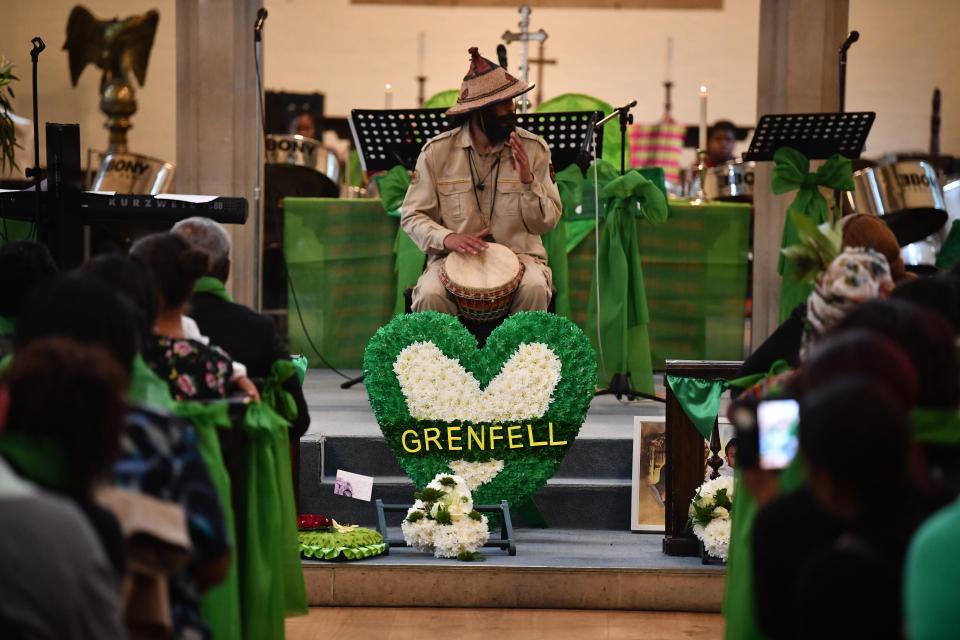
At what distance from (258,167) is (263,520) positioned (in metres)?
3.91

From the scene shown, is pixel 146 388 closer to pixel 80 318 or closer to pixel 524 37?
pixel 80 318

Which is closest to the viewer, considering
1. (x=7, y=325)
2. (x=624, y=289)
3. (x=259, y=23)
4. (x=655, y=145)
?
(x=7, y=325)

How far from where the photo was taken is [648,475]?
17.9 ft

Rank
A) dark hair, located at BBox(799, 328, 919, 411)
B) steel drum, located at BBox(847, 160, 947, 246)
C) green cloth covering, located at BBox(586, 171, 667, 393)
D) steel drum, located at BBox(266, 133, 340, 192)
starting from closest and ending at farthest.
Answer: dark hair, located at BBox(799, 328, 919, 411) < green cloth covering, located at BBox(586, 171, 667, 393) < steel drum, located at BBox(847, 160, 947, 246) < steel drum, located at BBox(266, 133, 340, 192)

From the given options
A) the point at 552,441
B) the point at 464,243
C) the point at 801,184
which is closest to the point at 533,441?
the point at 552,441

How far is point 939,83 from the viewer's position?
12938 mm

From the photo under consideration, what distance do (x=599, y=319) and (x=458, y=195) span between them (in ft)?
3.95

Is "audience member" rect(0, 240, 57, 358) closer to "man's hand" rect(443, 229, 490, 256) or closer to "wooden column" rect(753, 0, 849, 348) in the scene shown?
"man's hand" rect(443, 229, 490, 256)

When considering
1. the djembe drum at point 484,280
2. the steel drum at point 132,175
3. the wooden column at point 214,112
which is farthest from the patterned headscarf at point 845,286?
the steel drum at point 132,175

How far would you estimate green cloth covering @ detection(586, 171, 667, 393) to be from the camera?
6867 mm

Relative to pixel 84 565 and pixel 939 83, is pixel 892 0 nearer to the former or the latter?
pixel 939 83

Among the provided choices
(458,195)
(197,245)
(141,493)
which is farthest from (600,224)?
(141,493)

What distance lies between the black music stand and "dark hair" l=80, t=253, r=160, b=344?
339cm

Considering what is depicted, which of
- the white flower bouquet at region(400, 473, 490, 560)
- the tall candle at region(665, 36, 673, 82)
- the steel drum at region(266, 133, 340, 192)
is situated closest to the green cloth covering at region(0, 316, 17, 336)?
the white flower bouquet at region(400, 473, 490, 560)
